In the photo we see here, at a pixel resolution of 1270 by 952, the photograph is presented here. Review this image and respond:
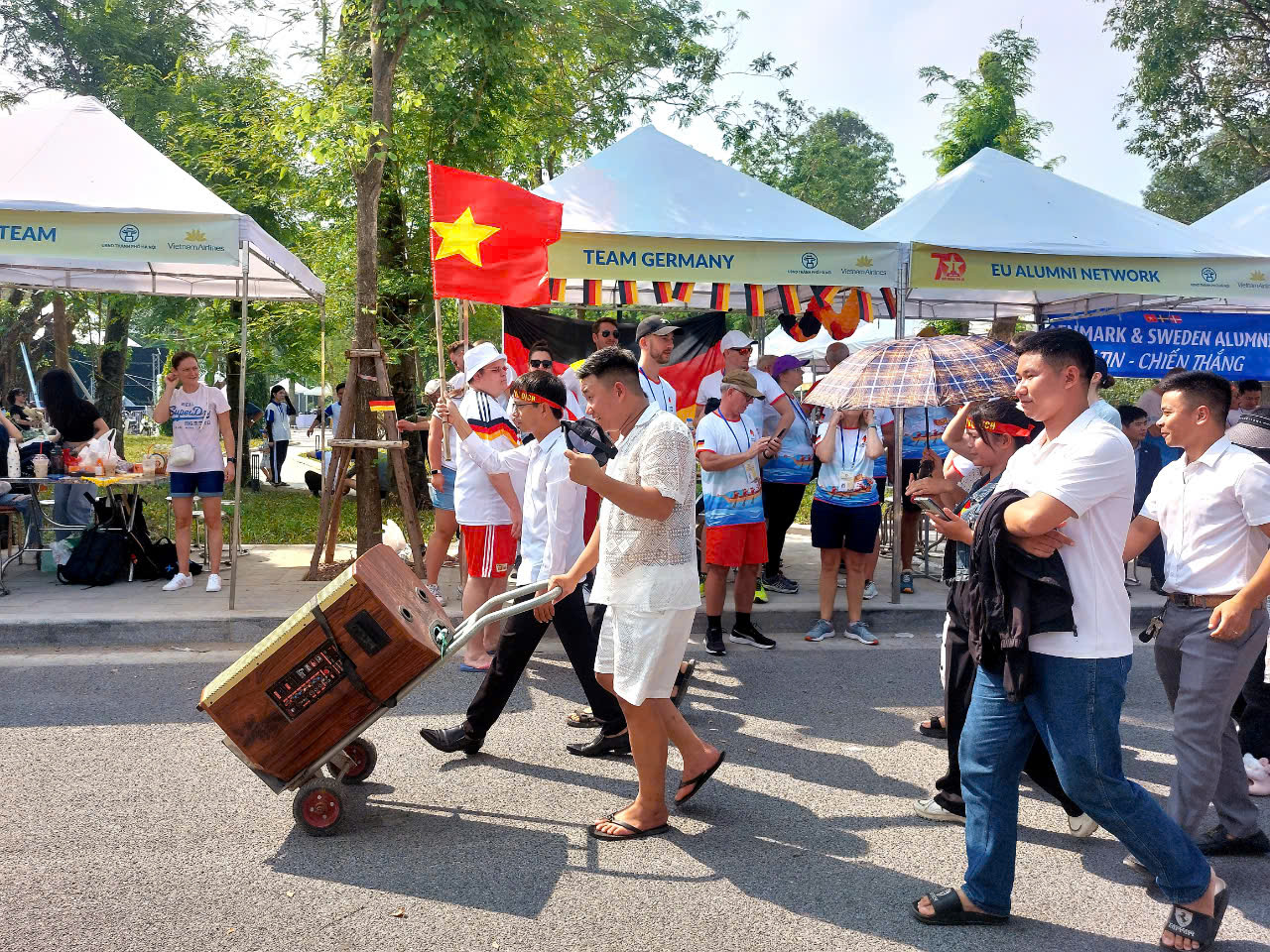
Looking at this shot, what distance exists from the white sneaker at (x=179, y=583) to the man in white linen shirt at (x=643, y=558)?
5.77 m

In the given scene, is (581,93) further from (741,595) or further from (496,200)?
(741,595)

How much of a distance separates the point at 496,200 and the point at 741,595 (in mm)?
3249

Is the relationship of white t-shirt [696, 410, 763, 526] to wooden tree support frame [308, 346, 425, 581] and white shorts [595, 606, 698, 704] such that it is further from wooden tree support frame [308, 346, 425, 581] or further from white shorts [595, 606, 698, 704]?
white shorts [595, 606, 698, 704]

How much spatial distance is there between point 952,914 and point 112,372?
20.9 metres

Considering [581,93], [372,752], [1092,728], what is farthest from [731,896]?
[581,93]

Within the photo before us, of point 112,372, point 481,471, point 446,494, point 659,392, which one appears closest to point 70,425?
point 446,494

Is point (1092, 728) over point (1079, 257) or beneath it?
beneath

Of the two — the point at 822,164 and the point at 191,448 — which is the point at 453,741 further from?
the point at 822,164

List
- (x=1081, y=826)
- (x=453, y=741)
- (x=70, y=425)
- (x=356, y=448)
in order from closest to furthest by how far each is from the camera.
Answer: (x=1081, y=826)
(x=453, y=741)
(x=356, y=448)
(x=70, y=425)

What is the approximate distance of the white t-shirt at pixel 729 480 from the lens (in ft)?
23.4

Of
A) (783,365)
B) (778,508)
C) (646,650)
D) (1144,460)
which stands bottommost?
(646,650)

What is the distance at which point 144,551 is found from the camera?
912 cm

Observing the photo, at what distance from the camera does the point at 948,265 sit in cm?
852

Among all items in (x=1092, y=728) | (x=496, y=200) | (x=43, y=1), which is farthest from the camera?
(x=43, y=1)
